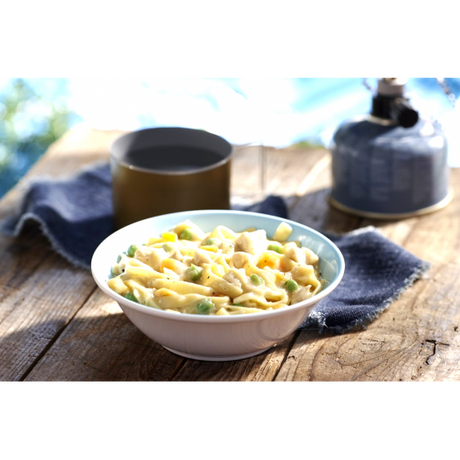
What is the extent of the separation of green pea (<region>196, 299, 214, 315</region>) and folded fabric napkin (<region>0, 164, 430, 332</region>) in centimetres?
32

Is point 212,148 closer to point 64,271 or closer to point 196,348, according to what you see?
point 64,271

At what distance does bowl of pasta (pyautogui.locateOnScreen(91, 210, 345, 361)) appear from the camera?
54.5 inches

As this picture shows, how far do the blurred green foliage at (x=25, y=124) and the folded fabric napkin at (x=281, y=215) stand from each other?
2.42m

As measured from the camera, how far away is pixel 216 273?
1.50m

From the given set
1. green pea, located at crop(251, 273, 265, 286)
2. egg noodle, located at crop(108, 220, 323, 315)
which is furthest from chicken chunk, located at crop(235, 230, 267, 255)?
green pea, located at crop(251, 273, 265, 286)

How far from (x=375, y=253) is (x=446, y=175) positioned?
43 cm

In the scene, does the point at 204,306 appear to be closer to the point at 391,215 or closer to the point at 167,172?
the point at 167,172

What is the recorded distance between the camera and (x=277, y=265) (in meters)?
1.58

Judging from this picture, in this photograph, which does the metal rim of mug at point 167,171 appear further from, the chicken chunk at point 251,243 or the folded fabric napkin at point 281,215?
the chicken chunk at point 251,243

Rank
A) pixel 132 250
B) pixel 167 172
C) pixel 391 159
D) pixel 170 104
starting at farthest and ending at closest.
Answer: pixel 170 104, pixel 391 159, pixel 167 172, pixel 132 250

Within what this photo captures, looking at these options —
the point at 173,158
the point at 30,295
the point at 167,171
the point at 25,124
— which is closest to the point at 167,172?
the point at 167,171

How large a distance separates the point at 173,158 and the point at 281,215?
1.16ft

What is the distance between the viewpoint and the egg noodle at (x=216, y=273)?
1.43 m

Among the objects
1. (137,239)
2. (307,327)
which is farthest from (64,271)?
(307,327)
